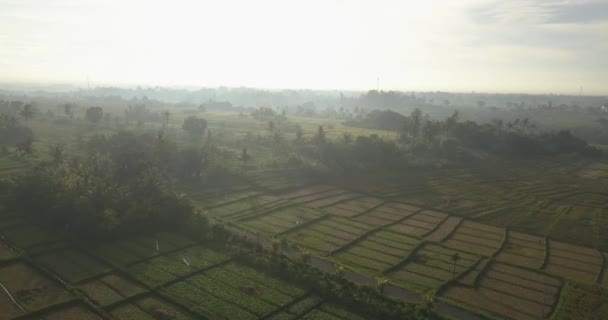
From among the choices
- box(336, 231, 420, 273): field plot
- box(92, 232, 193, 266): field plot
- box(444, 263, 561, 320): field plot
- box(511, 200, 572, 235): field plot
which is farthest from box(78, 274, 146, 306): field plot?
box(511, 200, 572, 235): field plot

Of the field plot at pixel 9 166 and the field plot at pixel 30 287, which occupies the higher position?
the field plot at pixel 9 166

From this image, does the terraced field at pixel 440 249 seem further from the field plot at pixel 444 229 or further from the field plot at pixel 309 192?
the field plot at pixel 309 192

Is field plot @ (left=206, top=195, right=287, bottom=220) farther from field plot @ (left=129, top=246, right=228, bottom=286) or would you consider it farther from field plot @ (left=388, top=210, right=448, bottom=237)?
field plot @ (left=388, top=210, right=448, bottom=237)

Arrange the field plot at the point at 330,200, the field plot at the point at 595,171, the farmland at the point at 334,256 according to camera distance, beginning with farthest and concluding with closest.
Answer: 1. the field plot at the point at 595,171
2. the field plot at the point at 330,200
3. the farmland at the point at 334,256

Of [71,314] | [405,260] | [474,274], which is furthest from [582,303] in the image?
[71,314]

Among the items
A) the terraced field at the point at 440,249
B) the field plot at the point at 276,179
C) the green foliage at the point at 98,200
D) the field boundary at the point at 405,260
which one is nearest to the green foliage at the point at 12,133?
the green foliage at the point at 98,200

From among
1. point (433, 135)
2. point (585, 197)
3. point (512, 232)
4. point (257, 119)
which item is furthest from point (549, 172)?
point (257, 119)
